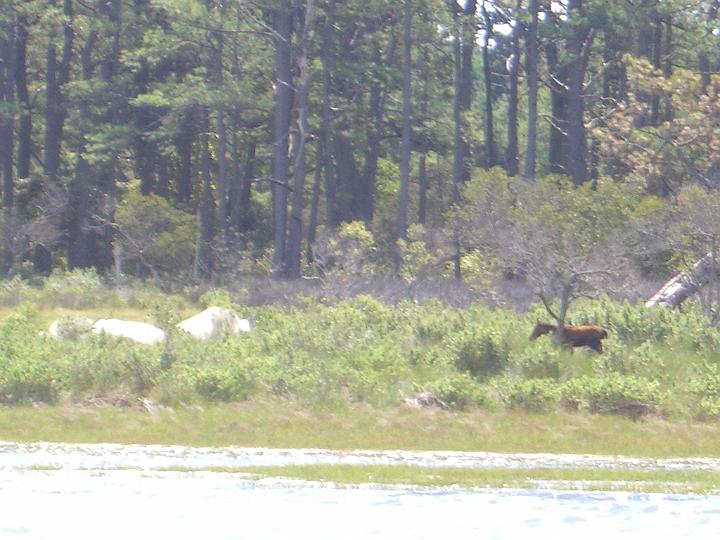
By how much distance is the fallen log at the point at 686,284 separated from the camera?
26.8 meters

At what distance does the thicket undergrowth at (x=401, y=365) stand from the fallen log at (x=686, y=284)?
1079 millimetres

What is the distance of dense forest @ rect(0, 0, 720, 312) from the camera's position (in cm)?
3778

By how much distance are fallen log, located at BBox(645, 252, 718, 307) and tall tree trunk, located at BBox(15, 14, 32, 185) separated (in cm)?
3294

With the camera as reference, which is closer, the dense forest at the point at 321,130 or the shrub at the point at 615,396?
the shrub at the point at 615,396

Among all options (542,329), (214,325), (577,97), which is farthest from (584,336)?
(577,97)

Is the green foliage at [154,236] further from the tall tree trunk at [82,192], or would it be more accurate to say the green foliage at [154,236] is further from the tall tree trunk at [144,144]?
the tall tree trunk at [144,144]

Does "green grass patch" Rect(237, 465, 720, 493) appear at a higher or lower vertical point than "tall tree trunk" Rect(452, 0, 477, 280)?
lower

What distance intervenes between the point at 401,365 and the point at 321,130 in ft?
95.8

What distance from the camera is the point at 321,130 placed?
50.0 meters

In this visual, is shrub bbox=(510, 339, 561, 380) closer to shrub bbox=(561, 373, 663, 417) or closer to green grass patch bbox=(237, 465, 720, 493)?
shrub bbox=(561, 373, 663, 417)

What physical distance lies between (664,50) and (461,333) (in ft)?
114

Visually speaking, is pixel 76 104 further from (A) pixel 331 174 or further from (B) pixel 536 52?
(B) pixel 536 52

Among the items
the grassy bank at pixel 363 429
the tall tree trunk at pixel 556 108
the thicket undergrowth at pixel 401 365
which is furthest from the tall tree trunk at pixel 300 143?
the grassy bank at pixel 363 429

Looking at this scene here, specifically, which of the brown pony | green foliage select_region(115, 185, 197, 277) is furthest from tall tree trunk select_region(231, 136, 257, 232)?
the brown pony
